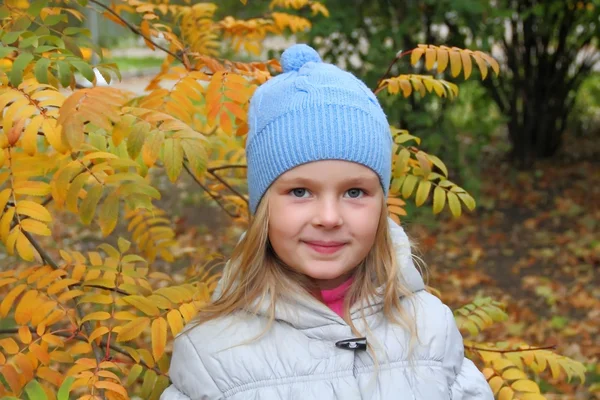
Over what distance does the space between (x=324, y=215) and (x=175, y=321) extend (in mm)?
570

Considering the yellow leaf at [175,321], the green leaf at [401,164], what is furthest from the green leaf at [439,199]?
the yellow leaf at [175,321]

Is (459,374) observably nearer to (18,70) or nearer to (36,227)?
(36,227)

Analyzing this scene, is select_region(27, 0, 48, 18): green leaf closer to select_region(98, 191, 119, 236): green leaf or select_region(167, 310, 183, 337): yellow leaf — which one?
select_region(98, 191, 119, 236): green leaf

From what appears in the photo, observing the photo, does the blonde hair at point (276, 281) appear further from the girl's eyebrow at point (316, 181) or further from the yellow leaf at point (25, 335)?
the yellow leaf at point (25, 335)

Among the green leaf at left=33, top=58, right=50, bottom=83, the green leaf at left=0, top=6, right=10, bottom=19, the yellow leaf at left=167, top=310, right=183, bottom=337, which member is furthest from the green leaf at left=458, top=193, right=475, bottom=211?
the green leaf at left=0, top=6, right=10, bottom=19

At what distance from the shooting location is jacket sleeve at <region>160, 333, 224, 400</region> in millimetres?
1840

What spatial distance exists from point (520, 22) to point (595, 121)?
2658 mm

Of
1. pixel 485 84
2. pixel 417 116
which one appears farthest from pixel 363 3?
pixel 485 84

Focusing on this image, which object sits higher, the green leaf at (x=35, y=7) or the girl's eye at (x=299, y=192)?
the green leaf at (x=35, y=7)

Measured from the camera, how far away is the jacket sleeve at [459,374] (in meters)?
2.01

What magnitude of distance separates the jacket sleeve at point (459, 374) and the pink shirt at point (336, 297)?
298 millimetres

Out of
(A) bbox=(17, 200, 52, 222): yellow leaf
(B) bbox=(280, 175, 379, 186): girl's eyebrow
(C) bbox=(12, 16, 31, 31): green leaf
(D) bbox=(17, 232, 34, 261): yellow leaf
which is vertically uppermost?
→ (C) bbox=(12, 16, 31, 31): green leaf

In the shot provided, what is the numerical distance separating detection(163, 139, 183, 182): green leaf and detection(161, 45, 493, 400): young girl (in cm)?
20

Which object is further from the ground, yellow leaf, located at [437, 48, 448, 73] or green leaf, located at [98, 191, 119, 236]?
yellow leaf, located at [437, 48, 448, 73]
